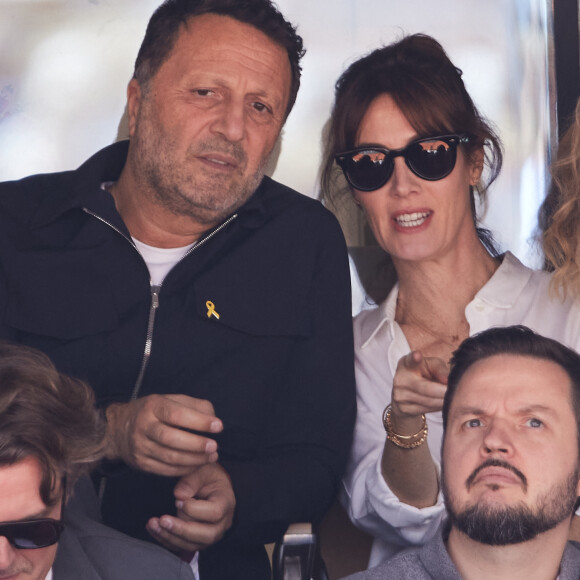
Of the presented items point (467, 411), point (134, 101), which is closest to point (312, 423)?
point (467, 411)

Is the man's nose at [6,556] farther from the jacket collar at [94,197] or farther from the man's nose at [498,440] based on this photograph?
the jacket collar at [94,197]

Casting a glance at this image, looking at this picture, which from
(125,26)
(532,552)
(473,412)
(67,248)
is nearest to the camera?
(532,552)

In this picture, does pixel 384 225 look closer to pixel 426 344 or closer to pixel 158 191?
pixel 426 344

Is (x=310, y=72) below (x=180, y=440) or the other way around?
the other way around

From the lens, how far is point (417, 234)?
2.76 metres

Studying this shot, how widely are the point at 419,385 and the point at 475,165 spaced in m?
0.91

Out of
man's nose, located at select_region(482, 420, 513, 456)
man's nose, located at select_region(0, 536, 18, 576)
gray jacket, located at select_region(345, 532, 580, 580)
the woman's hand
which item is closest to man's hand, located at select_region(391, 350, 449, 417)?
the woman's hand

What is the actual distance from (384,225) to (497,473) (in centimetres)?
99

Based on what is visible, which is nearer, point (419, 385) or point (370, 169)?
point (419, 385)

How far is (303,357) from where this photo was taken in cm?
264

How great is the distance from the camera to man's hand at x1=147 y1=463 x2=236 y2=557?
7.30ft

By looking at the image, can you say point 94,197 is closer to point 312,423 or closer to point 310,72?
point 312,423

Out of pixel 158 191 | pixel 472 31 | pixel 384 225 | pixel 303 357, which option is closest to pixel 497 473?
pixel 303 357

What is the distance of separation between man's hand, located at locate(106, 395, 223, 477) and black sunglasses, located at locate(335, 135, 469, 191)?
858 mm
